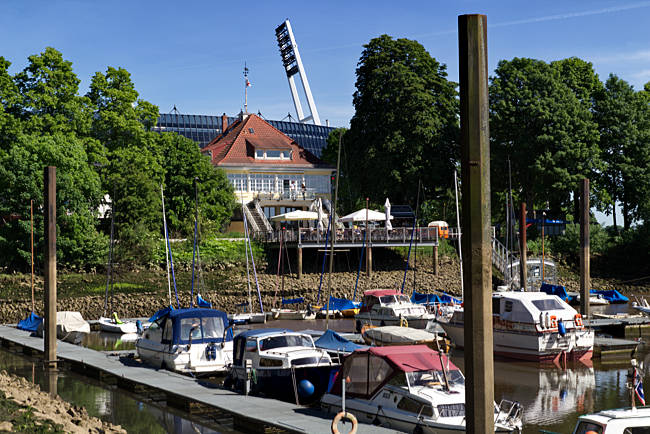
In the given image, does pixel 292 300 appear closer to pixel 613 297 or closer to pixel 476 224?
pixel 613 297

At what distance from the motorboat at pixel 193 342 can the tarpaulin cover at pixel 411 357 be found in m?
7.68

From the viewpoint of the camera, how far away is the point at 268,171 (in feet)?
242

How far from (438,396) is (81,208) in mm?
40996

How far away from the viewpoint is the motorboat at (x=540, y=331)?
94.5 feet

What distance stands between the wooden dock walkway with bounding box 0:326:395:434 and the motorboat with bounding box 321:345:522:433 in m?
0.64

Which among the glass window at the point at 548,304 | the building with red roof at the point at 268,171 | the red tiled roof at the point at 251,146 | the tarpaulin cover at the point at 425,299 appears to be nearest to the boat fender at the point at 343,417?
the glass window at the point at 548,304

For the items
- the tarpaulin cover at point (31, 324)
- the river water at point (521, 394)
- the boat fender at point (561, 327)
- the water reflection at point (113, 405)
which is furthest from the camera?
the tarpaulin cover at point (31, 324)

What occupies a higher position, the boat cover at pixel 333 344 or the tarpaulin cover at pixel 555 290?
the boat cover at pixel 333 344

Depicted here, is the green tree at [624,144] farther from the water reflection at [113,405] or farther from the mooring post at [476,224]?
the mooring post at [476,224]

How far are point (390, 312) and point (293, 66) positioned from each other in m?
91.1

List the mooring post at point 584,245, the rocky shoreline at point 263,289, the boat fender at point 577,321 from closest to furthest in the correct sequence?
the boat fender at point 577,321
the mooring post at point 584,245
the rocky shoreline at point 263,289

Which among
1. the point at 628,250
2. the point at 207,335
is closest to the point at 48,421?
the point at 207,335

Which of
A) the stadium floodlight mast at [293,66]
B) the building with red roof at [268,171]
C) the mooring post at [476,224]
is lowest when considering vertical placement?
the mooring post at [476,224]

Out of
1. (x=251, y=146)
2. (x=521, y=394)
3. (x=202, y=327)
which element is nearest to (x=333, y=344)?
(x=202, y=327)
